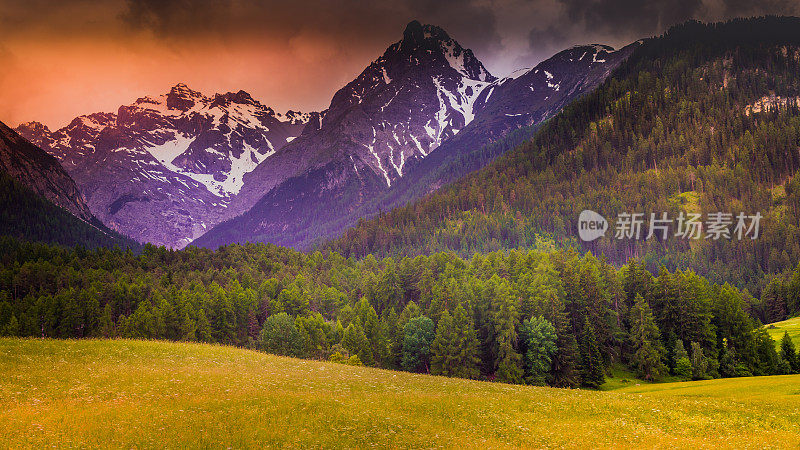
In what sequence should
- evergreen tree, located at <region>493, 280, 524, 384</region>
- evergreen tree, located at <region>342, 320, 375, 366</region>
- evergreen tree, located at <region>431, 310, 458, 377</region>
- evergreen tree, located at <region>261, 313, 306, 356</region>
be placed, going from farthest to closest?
evergreen tree, located at <region>261, 313, 306, 356</region>, evergreen tree, located at <region>342, 320, 375, 366</region>, evergreen tree, located at <region>431, 310, 458, 377</region>, evergreen tree, located at <region>493, 280, 524, 384</region>

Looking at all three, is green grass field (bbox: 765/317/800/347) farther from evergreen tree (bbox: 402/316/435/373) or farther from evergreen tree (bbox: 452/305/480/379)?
evergreen tree (bbox: 402/316/435/373)

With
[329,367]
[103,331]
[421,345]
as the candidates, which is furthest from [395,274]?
[329,367]

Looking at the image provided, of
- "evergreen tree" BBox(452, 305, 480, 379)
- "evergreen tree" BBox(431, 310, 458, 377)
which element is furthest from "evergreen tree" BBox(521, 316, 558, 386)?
"evergreen tree" BBox(431, 310, 458, 377)

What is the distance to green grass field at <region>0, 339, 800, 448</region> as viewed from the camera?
2330 centimetres

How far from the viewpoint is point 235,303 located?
131625 millimetres

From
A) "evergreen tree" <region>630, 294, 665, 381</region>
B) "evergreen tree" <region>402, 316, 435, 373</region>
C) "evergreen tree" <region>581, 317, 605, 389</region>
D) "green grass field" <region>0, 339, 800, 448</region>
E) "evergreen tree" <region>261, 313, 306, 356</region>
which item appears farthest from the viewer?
"evergreen tree" <region>402, 316, 435, 373</region>

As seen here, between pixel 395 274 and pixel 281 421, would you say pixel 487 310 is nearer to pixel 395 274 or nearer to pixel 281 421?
pixel 395 274

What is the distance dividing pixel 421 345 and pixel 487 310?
16483 mm

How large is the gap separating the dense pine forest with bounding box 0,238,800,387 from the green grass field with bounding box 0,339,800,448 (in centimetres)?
4815

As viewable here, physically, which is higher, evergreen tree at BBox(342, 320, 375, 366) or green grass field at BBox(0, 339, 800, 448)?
green grass field at BBox(0, 339, 800, 448)

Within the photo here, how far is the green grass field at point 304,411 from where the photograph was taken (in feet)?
76.4

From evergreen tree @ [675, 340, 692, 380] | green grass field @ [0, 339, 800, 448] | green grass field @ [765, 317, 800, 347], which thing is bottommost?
evergreen tree @ [675, 340, 692, 380]

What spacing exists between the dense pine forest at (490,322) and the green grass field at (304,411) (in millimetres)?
48146

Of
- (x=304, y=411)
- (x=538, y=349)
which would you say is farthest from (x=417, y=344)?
(x=304, y=411)
